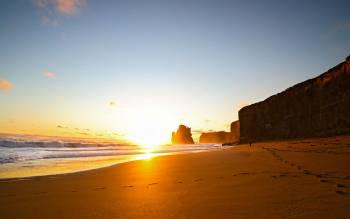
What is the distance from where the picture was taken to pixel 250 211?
10.1 ft

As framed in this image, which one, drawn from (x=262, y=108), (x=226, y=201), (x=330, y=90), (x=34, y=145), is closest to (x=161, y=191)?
(x=226, y=201)

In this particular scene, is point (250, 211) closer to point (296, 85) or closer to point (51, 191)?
point (51, 191)

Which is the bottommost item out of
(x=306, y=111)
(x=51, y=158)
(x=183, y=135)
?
(x=51, y=158)

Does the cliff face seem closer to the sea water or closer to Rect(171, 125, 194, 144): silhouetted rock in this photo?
the sea water

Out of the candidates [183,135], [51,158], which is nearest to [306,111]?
[51,158]

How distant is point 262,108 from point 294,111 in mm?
13640

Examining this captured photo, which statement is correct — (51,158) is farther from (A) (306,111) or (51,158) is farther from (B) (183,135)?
(B) (183,135)

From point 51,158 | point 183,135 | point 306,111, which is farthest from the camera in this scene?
point 183,135

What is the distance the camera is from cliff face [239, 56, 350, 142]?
3141 cm

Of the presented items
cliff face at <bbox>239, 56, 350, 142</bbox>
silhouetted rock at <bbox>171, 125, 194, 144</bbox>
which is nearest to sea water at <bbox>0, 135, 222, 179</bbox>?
cliff face at <bbox>239, 56, 350, 142</bbox>

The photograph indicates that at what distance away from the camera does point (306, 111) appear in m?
43.3

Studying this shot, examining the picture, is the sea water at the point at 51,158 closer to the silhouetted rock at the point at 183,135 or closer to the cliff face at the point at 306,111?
the cliff face at the point at 306,111

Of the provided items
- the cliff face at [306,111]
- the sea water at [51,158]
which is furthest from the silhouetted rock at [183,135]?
the sea water at [51,158]

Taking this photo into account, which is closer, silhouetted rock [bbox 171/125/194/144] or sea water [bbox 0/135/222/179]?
sea water [bbox 0/135/222/179]
